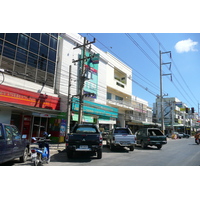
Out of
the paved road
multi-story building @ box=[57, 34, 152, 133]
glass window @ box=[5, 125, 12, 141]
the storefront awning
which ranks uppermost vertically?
multi-story building @ box=[57, 34, 152, 133]

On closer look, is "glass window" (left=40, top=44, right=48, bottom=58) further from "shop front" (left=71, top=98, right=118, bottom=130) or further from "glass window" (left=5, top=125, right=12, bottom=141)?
"glass window" (left=5, top=125, right=12, bottom=141)

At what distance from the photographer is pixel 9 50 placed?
14.3 metres

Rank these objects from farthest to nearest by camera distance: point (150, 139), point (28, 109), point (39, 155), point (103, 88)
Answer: point (103, 88) < point (150, 139) < point (28, 109) < point (39, 155)

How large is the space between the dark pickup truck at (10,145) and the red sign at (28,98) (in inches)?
260

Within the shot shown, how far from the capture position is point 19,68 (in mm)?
15023

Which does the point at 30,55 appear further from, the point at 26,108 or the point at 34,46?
the point at 26,108

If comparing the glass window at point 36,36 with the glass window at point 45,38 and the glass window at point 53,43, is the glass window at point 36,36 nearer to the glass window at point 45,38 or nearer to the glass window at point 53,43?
the glass window at point 45,38

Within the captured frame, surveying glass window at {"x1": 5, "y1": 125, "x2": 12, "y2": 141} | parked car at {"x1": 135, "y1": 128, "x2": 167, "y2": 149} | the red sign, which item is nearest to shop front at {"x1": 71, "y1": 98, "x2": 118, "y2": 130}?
the red sign

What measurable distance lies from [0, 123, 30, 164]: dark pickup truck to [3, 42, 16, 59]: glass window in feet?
30.6

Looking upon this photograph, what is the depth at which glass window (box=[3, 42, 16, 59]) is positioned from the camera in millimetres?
14016

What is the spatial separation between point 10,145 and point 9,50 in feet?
35.3

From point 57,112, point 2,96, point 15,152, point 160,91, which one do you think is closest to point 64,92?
point 57,112

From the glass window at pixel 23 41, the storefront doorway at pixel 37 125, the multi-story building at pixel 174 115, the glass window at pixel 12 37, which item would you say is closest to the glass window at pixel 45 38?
the glass window at pixel 23 41

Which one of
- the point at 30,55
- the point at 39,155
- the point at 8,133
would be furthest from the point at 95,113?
the point at 8,133
